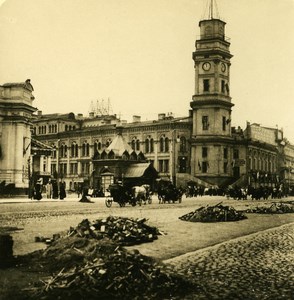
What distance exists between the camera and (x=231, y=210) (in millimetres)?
14844

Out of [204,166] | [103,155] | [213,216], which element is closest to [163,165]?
[204,166]

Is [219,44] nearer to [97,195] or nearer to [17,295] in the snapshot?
[97,195]

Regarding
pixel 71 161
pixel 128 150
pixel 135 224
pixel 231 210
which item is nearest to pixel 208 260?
pixel 135 224

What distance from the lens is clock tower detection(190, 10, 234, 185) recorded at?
53719mm

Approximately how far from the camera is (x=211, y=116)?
54344mm

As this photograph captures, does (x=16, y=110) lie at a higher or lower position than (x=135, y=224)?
higher

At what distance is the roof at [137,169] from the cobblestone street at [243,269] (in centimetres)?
2781

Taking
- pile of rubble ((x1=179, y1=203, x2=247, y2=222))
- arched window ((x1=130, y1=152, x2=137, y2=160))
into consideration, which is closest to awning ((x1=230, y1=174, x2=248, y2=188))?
arched window ((x1=130, y1=152, x2=137, y2=160))

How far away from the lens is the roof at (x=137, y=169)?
37.1 m

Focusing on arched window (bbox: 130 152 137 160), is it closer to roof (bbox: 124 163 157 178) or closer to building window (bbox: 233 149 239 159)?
roof (bbox: 124 163 157 178)

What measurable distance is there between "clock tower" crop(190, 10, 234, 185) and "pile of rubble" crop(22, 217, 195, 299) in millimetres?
48203

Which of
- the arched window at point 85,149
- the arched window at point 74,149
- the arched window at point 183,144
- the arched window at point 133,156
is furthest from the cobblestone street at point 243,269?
the arched window at point 85,149

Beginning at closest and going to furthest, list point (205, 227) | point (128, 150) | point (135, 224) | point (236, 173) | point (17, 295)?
point (17, 295), point (135, 224), point (205, 227), point (128, 150), point (236, 173)

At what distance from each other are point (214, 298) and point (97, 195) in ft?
97.7
